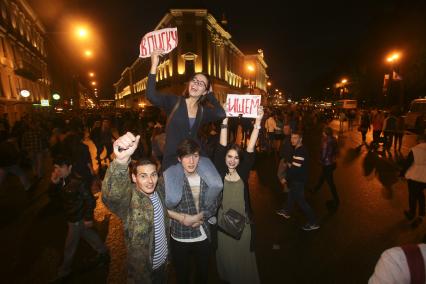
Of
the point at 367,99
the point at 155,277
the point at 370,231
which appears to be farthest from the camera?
the point at 367,99

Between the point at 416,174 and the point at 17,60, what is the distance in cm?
3622

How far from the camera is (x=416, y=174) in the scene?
5.32 meters

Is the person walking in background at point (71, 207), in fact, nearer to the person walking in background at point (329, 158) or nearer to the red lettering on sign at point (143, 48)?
the red lettering on sign at point (143, 48)

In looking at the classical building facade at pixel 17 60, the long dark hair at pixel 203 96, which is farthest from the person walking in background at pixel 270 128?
the classical building facade at pixel 17 60

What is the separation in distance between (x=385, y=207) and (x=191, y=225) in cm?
583

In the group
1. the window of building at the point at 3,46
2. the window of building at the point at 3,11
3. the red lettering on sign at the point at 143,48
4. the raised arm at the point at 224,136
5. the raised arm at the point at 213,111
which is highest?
the window of building at the point at 3,11

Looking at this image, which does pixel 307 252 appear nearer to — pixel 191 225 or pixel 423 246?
pixel 191 225

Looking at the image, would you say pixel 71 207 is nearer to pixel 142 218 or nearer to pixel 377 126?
pixel 142 218

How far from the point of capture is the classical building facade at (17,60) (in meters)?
25.0

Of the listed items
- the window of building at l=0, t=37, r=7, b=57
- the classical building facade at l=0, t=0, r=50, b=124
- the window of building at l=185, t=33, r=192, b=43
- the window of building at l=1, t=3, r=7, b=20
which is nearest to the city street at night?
the classical building facade at l=0, t=0, r=50, b=124

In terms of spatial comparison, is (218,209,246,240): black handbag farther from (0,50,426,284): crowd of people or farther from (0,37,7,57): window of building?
(0,37,7,57): window of building

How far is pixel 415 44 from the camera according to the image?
32.4 meters

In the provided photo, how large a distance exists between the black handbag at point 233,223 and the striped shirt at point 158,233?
0.75 metres

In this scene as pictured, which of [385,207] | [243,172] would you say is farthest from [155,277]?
[385,207]
